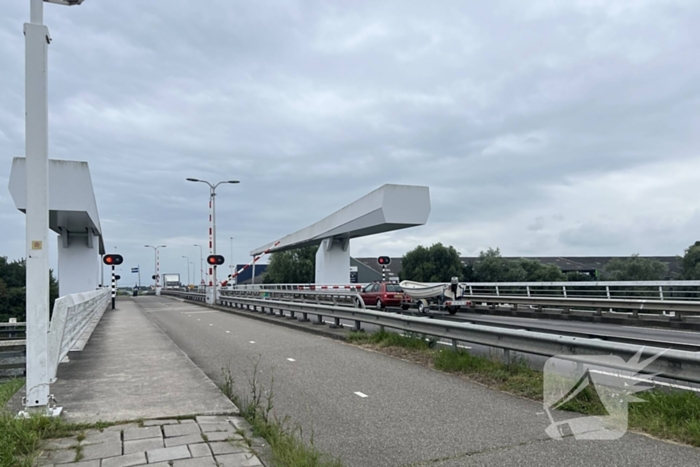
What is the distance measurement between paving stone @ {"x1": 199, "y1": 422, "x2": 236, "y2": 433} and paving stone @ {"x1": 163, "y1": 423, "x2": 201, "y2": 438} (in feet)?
0.20

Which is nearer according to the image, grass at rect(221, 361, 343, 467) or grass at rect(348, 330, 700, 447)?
grass at rect(221, 361, 343, 467)

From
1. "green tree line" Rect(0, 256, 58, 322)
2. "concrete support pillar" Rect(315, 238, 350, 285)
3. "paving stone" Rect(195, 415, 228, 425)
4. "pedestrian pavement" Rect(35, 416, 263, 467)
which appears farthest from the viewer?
"green tree line" Rect(0, 256, 58, 322)

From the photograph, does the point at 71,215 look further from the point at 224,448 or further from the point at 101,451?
the point at 224,448

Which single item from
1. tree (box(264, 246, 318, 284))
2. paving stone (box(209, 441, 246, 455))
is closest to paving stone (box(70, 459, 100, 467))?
paving stone (box(209, 441, 246, 455))

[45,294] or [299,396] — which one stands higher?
[45,294]

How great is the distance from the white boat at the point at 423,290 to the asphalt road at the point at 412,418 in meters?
12.0

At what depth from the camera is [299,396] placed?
7277 millimetres

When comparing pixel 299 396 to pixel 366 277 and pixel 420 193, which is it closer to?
pixel 420 193

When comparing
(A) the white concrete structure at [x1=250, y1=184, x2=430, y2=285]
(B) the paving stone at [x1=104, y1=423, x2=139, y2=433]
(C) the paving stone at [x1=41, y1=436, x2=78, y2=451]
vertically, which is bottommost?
(B) the paving stone at [x1=104, y1=423, x2=139, y2=433]

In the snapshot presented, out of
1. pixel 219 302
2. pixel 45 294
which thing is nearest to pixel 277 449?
pixel 45 294

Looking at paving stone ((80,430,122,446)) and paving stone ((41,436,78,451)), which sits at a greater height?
paving stone ((41,436,78,451))

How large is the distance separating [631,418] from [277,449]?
363cm

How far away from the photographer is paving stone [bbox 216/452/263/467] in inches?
173

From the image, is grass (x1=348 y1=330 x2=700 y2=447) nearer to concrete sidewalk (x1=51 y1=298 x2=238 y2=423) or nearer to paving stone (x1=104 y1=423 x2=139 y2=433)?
concrete sidewalk (x1=51 y1=298 x2=238 y2=423)
